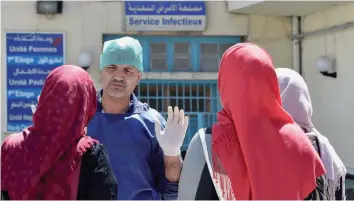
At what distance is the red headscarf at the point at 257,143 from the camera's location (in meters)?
1.60

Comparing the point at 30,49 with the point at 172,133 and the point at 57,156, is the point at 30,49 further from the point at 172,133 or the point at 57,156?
the point at 57,156

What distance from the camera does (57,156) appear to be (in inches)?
69.3

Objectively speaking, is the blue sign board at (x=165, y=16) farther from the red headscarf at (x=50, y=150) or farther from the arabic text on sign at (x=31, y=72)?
the red headscarf at (x=50, y=150)

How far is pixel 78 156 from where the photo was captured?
71.4 inches

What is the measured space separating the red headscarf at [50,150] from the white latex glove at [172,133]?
55cm

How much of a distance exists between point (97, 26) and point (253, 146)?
15.3 ft

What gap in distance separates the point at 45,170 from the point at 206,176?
1.69 ft

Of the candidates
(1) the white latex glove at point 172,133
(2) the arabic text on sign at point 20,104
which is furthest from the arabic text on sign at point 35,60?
(1) the white latex glove at point 172,133

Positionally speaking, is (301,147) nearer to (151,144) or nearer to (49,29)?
(151,144)

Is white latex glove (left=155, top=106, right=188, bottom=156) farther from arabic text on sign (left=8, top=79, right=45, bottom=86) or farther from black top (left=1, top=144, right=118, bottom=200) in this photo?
arabic text on sign (left=8, top=79, right=45, bottom=86)

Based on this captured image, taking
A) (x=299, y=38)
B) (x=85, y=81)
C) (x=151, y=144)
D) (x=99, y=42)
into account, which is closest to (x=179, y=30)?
(x=99, y=42)

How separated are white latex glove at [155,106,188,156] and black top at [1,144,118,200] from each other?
0.51 metres

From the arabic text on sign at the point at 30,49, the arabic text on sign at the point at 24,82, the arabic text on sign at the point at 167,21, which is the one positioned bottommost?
the arabic text on sign at the point at 24,82

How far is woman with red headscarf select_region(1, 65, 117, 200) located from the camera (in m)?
1.75
